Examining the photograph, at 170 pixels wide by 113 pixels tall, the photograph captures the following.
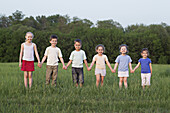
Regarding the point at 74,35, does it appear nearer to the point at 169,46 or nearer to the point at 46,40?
the point at 46,40

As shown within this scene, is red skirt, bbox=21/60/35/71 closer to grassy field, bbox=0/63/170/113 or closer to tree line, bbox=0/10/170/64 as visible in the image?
grassy field, bbox=0/63/170/113

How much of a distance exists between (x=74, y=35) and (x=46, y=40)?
394 cm

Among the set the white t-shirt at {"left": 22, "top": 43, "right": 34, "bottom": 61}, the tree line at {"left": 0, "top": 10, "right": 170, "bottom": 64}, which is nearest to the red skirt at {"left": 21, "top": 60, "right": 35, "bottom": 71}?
the white t-shirt at {"left": 22, "top": 43, "right": 34, "bottom": 61}

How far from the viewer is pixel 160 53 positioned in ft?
95.9

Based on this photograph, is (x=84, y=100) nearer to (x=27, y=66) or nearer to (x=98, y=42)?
(x=27, y=66)

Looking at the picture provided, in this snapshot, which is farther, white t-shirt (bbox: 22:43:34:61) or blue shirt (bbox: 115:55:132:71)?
blue shirt (bbox: 115:55:132:71)

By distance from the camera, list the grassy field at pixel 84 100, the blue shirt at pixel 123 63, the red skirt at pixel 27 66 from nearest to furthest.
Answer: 1. the grassy field at pixel 84 100
2. the red skirt at pixel 27 66
3. the blue shirt at pixel 123 63

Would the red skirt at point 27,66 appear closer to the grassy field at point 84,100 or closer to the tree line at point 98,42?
the grassy field at point 84,100

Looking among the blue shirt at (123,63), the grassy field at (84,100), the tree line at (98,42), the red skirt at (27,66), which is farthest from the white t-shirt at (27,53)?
the tree line at (98,42)

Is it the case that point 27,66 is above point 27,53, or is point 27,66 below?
below

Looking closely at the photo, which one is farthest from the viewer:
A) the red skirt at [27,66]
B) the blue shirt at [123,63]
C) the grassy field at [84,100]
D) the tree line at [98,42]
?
the tree line at [98,42]

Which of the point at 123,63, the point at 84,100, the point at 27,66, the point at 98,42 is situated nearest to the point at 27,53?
the point at 27,66

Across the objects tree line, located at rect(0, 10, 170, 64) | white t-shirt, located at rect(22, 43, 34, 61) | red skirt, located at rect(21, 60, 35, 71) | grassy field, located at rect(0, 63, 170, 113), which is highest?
tree line, located at rect(0, 10, 170, 64)

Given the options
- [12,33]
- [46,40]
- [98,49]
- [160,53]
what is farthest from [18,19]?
[98,49]
